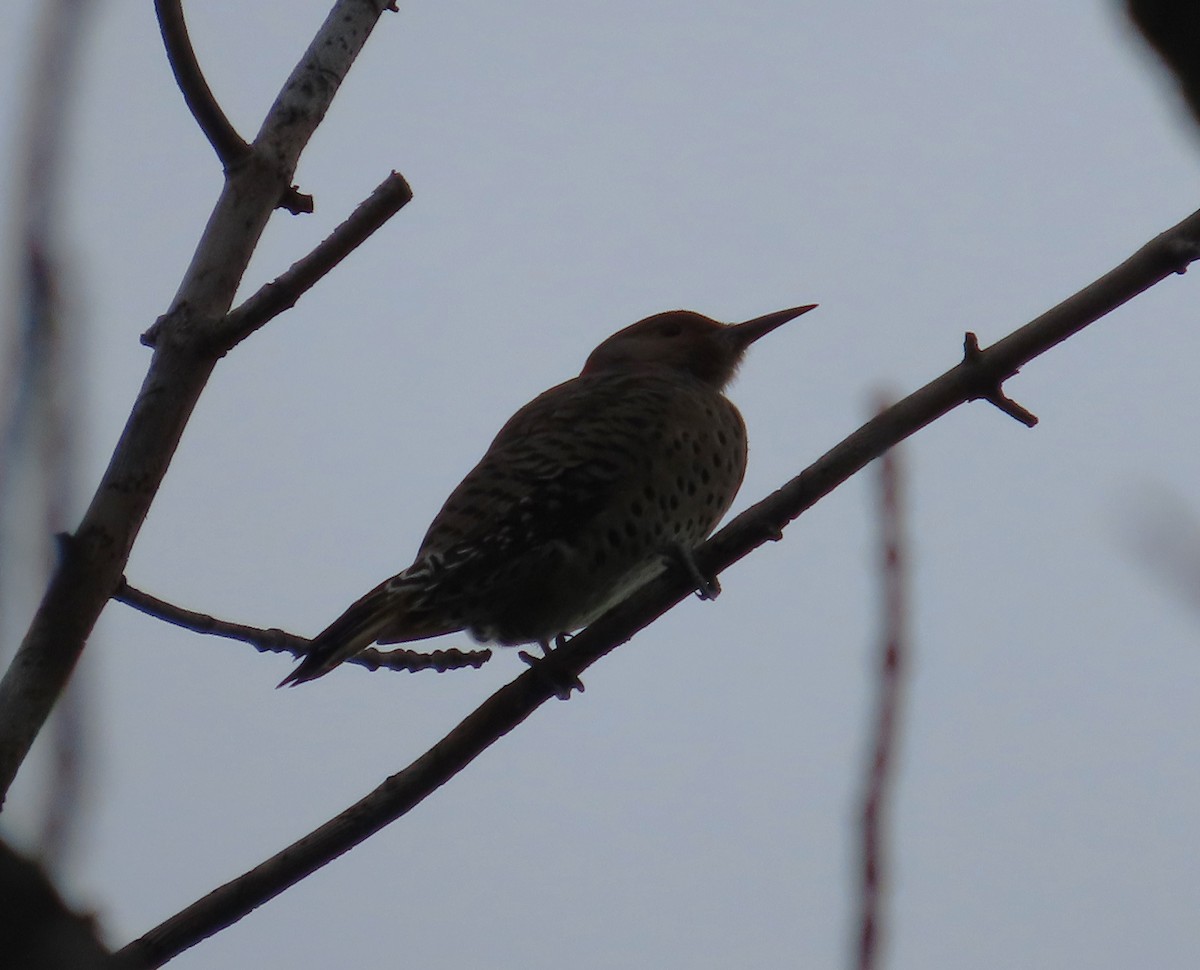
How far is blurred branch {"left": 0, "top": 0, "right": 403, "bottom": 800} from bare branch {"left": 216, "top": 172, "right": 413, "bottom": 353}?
0.05m

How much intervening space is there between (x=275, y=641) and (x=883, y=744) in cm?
218

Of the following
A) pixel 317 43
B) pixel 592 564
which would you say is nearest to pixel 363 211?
pixel 317 43

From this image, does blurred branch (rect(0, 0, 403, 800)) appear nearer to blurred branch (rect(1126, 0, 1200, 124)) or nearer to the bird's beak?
blurred branch (rect(1126, 0, 1200, 124))

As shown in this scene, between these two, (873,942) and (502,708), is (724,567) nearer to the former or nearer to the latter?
(502,708)

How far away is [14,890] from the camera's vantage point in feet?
3.76

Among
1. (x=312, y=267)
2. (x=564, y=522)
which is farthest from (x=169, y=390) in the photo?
(x=564, y=522)

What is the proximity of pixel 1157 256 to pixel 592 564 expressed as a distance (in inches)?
89.8

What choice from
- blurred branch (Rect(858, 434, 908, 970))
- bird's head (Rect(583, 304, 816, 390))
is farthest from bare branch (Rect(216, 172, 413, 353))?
bird's head (Rect(583, 304, 816, 390))

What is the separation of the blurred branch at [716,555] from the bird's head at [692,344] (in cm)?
307

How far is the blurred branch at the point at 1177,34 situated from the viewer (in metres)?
1.25

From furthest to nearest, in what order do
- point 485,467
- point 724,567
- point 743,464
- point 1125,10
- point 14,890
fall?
point 743,464
point 485,467
point 724,567
point 1125,10
point 14,890

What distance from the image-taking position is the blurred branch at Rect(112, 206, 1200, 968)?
7.89 feet

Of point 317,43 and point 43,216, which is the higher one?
point 317,43

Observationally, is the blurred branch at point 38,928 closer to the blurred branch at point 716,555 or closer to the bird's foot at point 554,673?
the blurred branch at point 716,555
